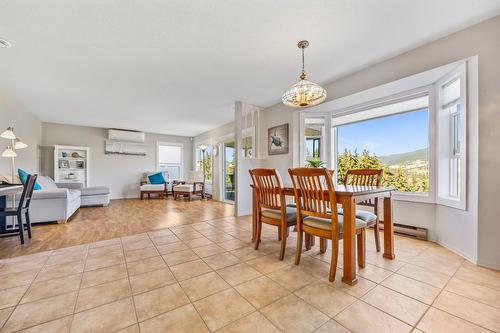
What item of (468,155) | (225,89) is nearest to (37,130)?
(225,89)

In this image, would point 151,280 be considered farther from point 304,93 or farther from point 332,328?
point 304,93

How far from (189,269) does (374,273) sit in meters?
1.67

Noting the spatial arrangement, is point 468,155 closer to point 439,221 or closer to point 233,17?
point 439,221

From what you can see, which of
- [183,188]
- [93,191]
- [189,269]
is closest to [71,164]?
[93,191]

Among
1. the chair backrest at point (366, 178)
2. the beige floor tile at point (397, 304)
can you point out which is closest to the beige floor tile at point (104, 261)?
the beige floor tile at point (397, 304)

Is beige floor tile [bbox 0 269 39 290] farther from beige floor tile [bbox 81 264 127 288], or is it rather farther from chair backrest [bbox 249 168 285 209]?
chair backrest [bbox 249 168 285 209]

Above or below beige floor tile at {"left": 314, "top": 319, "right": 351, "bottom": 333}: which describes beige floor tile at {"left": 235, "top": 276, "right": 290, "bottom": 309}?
below

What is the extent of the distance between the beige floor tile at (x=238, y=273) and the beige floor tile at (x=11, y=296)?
1.44 meters

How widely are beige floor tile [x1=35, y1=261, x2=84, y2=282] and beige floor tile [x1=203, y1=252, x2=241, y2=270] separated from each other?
1.16 meters

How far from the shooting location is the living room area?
1.47 m

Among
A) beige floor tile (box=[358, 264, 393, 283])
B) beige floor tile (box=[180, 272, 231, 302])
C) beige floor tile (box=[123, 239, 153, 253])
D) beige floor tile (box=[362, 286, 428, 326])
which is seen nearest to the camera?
beige floor tile (box=[362, 286, 428, 326])

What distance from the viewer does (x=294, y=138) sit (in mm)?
4227

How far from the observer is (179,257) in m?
2.28

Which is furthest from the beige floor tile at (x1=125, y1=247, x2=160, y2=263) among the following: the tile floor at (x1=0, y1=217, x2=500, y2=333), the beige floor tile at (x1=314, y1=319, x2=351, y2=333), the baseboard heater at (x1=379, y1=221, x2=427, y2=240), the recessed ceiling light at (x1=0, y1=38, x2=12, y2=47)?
the baseboard heater at (x1=379, y1=221, x2=427, y2=240)
